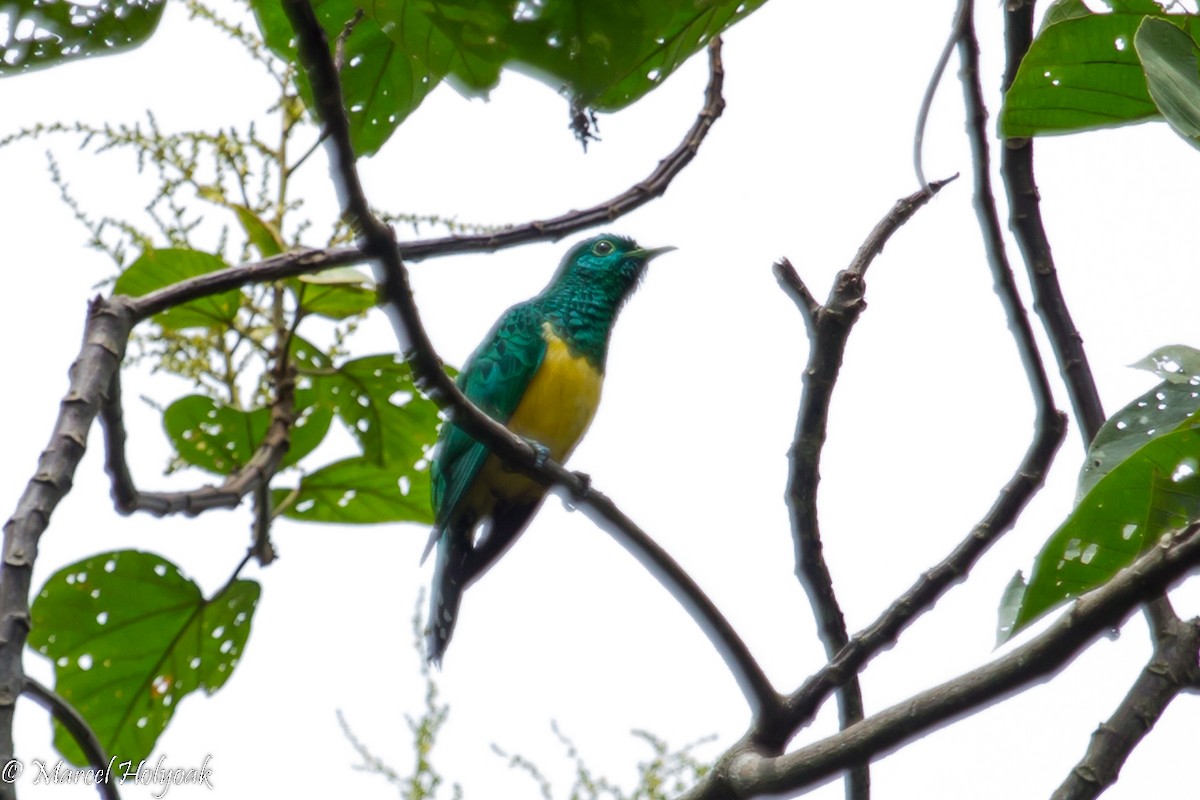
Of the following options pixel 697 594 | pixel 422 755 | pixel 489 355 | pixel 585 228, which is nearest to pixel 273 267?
pixel 585 228

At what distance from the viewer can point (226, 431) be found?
3457 mm

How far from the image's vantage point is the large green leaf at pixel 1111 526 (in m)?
1.57

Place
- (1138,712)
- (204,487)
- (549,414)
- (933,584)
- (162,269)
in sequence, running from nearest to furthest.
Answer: (1138,712)
(933,584)
(204,487)
(162,269)
(549,414)

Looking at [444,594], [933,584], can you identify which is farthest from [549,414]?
[933,584]

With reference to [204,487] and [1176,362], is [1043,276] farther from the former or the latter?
[204,487]

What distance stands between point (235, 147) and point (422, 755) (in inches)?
71.8

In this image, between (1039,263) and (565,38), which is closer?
(565,38)

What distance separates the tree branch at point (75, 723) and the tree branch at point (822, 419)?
4.05 ft

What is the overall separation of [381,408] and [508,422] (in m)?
1.36

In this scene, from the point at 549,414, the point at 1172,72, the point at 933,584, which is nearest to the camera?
the point at 1172,72

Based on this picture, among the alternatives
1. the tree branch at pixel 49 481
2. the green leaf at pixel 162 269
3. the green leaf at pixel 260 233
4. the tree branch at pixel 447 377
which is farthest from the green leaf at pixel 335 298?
the tree branch at pixel 49 481

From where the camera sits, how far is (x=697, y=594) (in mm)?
2410

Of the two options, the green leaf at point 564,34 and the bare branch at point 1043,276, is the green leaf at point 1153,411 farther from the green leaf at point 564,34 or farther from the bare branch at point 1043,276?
the green leaf at point 564,34

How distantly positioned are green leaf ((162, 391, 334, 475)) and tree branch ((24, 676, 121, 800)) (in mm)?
1333
